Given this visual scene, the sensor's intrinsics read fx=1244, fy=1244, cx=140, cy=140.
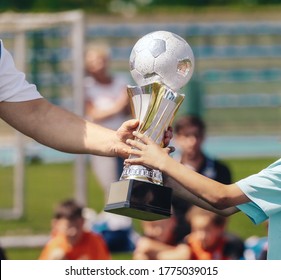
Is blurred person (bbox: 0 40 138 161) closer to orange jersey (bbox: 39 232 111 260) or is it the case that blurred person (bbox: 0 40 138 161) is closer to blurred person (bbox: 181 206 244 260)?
blurred person (bbox: 181 206 244 260)

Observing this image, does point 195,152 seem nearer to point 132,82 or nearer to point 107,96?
point 107,96

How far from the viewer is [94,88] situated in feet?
38.7

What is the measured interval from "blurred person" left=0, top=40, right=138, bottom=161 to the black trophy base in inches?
10.8

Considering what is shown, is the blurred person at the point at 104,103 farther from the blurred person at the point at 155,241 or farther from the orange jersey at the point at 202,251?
the orange jersey at the point at 202,251

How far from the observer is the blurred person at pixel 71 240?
816cm

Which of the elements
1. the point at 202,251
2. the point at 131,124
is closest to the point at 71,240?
the point at 202,251

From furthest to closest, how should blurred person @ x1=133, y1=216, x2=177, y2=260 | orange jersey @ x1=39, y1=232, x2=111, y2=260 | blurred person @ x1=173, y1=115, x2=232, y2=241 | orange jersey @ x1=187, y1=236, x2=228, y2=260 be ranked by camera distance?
blurred person @ x1=173, y1=115, x2=232, y2=241 → blurred person @ x1=133, y1=216, x2=177, y2=260 → orange jersey @ x1=39, y1=232, x2=111, y2=260 → orange jersey @ x1=187, y1=236, x2=228, y2=260

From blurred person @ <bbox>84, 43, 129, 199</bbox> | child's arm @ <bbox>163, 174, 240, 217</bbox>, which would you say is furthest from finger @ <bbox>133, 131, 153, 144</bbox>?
blurred person @ <bbox>84, 43, 129, 199</bbox>

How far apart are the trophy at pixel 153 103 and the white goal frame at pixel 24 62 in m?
5.35

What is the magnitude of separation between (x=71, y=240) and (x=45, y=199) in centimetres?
476

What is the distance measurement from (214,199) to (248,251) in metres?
3.48

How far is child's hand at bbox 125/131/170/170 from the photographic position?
4727mm

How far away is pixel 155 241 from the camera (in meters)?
8.35
